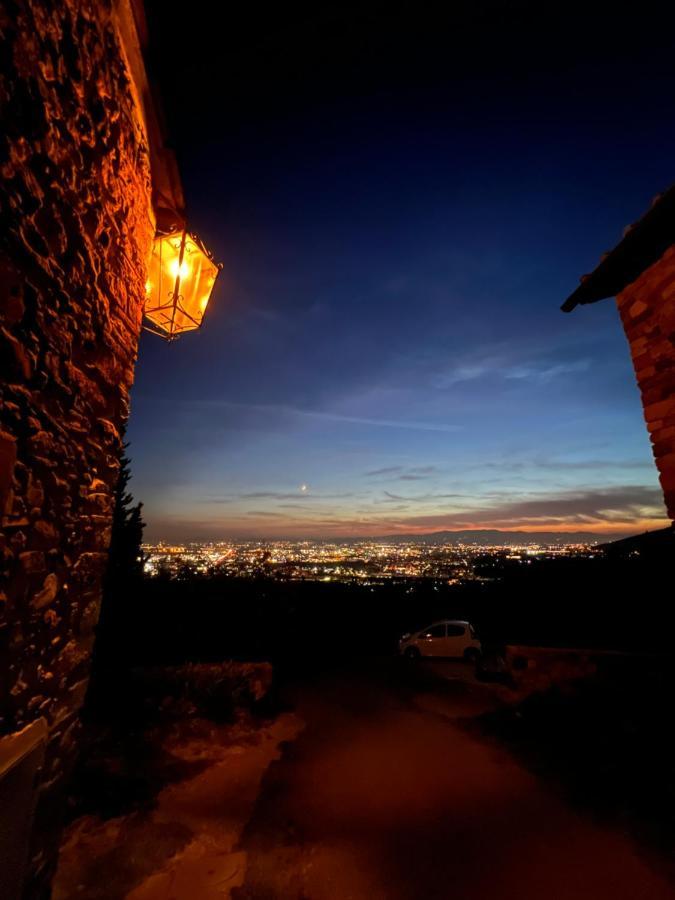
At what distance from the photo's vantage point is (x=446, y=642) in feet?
41.0

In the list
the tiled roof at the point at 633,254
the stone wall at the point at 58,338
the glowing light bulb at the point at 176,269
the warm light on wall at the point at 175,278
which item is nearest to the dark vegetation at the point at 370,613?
the tiled roof at the point at 633,254

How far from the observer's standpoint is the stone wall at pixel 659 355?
3.85 meters

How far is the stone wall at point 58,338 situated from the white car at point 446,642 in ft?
39.6

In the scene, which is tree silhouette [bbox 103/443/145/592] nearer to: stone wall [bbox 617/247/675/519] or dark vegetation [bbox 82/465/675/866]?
dark vegetation [bbox 82/465/675/866]

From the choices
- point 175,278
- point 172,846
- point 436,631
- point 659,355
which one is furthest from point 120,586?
point 659,355

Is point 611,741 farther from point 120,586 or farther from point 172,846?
point 120,586

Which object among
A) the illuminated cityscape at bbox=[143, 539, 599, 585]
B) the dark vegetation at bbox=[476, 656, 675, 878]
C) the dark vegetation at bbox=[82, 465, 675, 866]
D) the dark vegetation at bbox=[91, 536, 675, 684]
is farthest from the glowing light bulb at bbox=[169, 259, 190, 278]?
the illuminated cityscape at bbox=[143, 539, 599, 585]

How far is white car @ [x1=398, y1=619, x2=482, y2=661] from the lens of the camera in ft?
40.5

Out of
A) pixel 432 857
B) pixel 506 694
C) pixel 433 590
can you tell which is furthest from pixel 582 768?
pixel 433 590

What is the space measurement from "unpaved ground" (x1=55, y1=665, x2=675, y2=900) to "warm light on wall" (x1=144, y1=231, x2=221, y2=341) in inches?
204

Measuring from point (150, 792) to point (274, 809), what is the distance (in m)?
1.59

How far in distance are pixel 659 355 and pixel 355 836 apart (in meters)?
6.18

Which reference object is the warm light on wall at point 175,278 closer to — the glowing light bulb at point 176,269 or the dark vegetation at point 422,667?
the glowing light bulb at point 176,269

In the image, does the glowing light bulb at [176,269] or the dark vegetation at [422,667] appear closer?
the glowing light bulb at [176,269]
